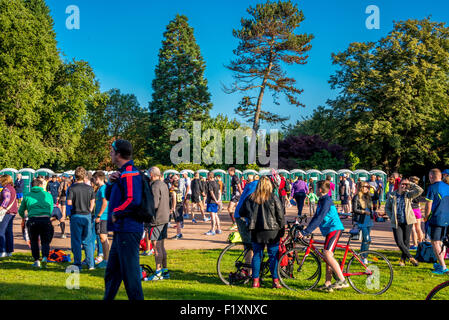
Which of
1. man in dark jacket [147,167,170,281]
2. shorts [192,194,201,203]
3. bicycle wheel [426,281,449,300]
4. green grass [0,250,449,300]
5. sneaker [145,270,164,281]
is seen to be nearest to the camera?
bicycle wheel [426,281,449,300]

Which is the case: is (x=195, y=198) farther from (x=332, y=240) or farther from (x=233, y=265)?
(x=332, y=240)

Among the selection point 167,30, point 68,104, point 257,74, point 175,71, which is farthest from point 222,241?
point 167,30

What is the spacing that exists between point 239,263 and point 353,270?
1.83 metres

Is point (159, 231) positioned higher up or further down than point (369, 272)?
higher up

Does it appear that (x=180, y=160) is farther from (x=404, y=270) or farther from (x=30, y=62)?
(x=404, y=270)

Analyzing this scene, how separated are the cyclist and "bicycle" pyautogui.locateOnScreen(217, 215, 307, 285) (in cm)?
56

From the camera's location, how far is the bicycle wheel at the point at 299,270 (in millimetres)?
6719

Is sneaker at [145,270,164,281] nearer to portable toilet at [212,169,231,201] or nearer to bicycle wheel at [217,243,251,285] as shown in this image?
bicycle wheel at [217,243,251,285]

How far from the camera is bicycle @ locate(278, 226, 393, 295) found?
6.51 m

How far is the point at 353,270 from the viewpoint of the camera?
21.5 ft

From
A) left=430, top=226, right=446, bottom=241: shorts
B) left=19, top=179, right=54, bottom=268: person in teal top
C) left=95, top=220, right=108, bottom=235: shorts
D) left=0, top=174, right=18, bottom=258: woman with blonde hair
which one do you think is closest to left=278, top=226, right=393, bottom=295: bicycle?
left=430, top=226, right=446, bottom=241: shorts

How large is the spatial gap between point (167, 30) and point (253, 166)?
2196 cm

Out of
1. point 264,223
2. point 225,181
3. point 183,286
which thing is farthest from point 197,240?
point 225,181

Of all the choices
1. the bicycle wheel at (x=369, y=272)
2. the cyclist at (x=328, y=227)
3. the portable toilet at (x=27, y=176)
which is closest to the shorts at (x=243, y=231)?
the cyclist at (x=328, y=227)
